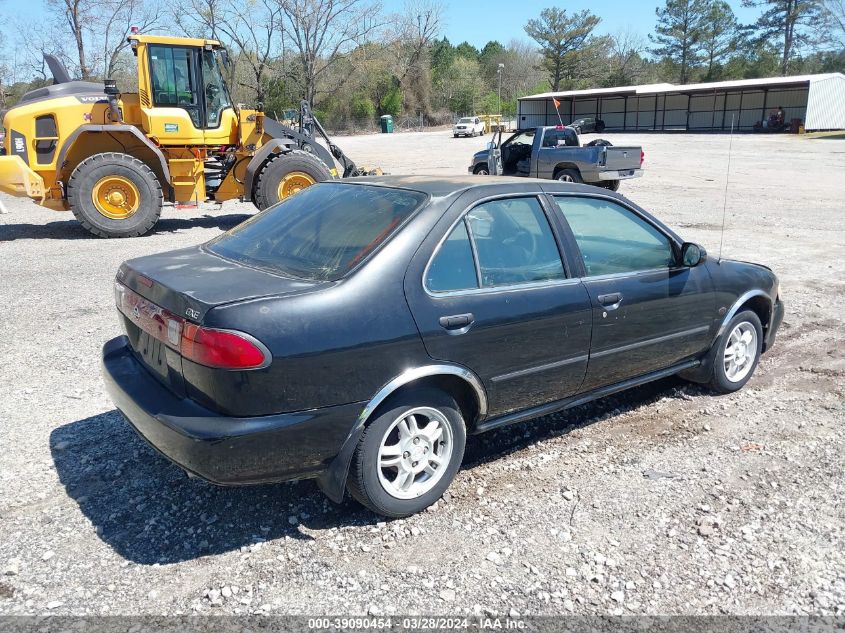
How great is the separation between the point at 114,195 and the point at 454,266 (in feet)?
Answer: 32.0

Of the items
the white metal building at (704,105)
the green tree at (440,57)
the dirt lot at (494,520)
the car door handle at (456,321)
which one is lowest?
the dirt lot at (494,520)

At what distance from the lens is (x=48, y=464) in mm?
3891

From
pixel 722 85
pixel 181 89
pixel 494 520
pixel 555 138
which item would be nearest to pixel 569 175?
pixel 555 138

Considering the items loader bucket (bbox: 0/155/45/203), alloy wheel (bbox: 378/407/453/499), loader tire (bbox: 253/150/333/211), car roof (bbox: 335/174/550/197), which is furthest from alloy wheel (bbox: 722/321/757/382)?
loader bucket (bbox: 0/155/45/203)

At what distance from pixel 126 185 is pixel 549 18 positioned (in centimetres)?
7905

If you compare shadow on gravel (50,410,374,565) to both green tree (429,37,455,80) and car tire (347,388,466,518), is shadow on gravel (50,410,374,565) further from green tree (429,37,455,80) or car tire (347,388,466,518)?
green tree (429,37,455,80)

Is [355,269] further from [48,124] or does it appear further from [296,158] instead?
[48,124]

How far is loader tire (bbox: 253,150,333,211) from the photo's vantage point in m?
12.0

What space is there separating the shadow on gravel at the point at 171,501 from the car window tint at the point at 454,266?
1121 mm

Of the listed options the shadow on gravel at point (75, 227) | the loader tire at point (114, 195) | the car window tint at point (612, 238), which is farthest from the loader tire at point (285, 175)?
the car window tint at point (612, 238)

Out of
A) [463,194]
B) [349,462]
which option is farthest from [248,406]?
[463,194]

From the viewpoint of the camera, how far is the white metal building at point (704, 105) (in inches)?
1775

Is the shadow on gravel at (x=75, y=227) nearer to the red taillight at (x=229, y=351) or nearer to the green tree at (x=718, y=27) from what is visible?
the red taillight at (x=229, y=351)

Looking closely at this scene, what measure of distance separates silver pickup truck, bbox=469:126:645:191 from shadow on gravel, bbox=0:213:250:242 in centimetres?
729
